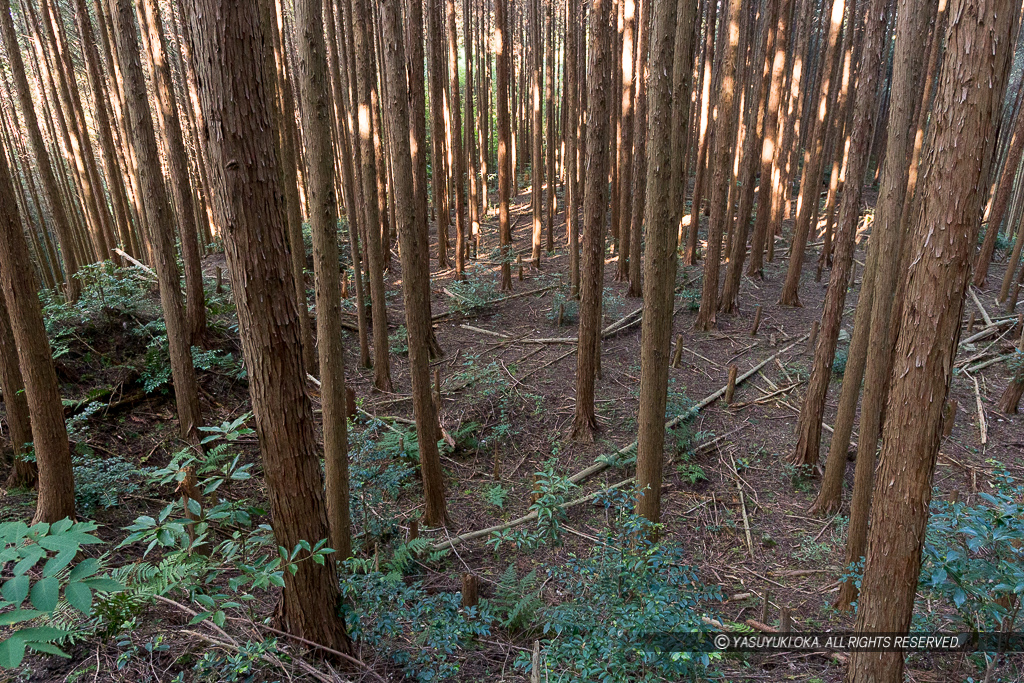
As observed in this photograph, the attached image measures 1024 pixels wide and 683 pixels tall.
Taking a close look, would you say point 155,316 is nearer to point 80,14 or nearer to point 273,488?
point 80,14

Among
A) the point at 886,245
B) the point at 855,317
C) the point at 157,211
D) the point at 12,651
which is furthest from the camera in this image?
the point at 157,211

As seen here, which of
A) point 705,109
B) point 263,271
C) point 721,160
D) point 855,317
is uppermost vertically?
point 705,109

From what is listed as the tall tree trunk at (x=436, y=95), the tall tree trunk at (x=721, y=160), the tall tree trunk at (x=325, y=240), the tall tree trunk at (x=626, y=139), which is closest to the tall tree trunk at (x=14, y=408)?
the tall tree trunk at (x=325, y=240)

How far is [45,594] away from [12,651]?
132mm

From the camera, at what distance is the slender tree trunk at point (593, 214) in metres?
6.32

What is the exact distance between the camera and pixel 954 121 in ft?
7.57

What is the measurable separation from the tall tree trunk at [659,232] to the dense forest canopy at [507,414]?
0.09 ft

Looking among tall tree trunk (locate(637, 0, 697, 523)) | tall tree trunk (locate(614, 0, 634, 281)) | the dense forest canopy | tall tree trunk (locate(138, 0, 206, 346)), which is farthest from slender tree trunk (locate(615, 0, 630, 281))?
tall tree trunk (locate(138, 0, 206, 346))

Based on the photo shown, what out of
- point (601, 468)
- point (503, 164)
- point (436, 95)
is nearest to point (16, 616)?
point (601, 468)

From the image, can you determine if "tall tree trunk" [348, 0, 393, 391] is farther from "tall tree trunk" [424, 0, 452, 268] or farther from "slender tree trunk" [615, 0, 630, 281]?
"tall tree trunk" [424, 0, 452, 268]

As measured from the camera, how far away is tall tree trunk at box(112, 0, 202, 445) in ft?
16.4

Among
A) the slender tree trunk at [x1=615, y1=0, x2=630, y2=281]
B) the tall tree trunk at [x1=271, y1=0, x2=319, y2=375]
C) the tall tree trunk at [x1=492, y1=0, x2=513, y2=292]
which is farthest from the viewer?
the tall tree trunk at [x1=492, y1=0, x2=513, y2=292]

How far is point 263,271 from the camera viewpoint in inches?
101

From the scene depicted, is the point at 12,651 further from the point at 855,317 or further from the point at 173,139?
the point at 173,139
